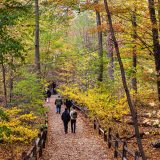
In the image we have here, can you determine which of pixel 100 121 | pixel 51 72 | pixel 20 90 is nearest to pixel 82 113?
pixel 100 121

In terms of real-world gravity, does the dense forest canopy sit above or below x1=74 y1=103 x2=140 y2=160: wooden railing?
above

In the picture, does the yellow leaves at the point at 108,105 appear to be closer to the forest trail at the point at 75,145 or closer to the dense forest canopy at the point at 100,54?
the dense forest canopy at the point at 100,54

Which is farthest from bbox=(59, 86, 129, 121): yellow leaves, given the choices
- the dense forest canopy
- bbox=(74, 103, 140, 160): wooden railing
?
bbox=(74, 103, 140, 160): wooden railing

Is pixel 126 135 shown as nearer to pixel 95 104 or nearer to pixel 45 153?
pixel 95 104

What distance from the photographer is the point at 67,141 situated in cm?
1667

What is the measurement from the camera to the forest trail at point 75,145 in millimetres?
13977

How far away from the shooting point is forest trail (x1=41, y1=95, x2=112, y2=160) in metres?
14.0

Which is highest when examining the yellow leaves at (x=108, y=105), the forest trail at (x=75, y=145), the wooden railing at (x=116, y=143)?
the yellow leaves at (x=108, y=105)

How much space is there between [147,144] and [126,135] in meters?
1.55

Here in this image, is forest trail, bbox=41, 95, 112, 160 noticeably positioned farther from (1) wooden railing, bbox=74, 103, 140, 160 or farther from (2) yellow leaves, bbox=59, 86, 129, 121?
(2) yellow leaves, bbox=59, 86, 129, 121

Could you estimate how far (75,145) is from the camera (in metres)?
15.8

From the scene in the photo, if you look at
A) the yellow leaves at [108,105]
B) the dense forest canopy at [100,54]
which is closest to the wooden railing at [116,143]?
the dense forest canopy at [100,54]

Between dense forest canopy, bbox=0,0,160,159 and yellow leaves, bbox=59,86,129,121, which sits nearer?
dense forest canopy, bbox=0,0,160,159

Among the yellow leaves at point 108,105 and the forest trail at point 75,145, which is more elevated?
the yellow leaves at point 108,105
